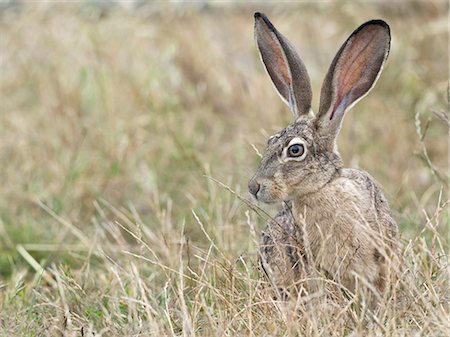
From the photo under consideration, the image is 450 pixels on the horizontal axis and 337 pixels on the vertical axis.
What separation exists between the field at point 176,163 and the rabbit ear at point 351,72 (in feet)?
1.76

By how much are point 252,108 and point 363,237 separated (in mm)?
3413

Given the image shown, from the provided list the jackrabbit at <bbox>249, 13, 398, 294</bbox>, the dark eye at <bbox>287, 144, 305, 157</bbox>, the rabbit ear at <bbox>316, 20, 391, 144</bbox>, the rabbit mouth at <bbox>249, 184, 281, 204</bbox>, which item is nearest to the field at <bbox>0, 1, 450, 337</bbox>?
the jackrabbit at <bbox>249, 13, 398, 294</bbox>

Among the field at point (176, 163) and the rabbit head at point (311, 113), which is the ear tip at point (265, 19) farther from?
the field at point (176, 163)

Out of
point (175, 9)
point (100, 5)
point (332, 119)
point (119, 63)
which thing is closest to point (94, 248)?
point (332, 119)

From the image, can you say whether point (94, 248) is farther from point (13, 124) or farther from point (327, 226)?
point (13, 124)

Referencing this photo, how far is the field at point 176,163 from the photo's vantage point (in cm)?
380

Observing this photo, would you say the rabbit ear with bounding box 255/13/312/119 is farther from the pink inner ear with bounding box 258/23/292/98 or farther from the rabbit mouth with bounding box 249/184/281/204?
the rabbit mouth with bounding box 249/184/281/204

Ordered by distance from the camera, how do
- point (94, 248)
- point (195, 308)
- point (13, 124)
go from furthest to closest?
point (13, 124) < point (94, 248) < point (195, 308)

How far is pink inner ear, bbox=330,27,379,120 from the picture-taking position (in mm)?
4035

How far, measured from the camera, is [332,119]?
4.05m

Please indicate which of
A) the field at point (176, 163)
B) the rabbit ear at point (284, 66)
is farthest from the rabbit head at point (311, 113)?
the field at point (176, 163)

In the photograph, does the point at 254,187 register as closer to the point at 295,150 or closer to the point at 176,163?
the point at 295,150

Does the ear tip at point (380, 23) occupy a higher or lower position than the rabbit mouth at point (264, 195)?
higher

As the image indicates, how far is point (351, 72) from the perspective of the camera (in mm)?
4113
